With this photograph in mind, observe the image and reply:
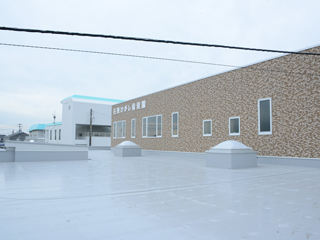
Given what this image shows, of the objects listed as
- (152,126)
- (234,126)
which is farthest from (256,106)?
(152,126)

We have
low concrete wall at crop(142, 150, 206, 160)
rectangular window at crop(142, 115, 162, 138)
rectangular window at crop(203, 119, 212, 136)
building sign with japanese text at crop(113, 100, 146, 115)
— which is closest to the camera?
rectangular window at crop(203, 119, 212, 136)

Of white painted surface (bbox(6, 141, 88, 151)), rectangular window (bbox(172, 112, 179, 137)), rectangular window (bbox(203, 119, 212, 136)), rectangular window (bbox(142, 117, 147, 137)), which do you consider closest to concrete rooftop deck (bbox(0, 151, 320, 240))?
white painted surface (bbox(6, 141, 88, 151))

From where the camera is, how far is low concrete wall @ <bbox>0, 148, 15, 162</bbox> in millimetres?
13405

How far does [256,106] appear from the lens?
45.7 feet

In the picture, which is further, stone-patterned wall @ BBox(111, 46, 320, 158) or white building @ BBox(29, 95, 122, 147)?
white building @ BBox(29, 95, 122, 147)

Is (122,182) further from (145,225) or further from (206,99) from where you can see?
(206,99)

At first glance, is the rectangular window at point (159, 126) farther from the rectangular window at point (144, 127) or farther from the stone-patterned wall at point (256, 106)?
the rectangular window at point (144, 127)

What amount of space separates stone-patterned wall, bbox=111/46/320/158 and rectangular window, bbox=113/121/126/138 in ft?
29.3

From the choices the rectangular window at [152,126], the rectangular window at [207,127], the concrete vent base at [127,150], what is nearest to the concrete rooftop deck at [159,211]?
the rectangular window at [207,127]

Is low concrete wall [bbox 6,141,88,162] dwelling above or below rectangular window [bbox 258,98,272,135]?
below

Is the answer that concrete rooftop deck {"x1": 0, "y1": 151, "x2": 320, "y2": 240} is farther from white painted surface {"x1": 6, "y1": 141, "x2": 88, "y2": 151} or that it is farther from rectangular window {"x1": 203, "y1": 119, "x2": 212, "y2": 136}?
rectangular window {"x1": 203, "y1": 119, "x2": 212, "y2": 136}

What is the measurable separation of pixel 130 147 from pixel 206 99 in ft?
21.4

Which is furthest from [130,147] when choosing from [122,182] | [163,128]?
[122,182]

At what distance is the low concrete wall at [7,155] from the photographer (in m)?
13.4
